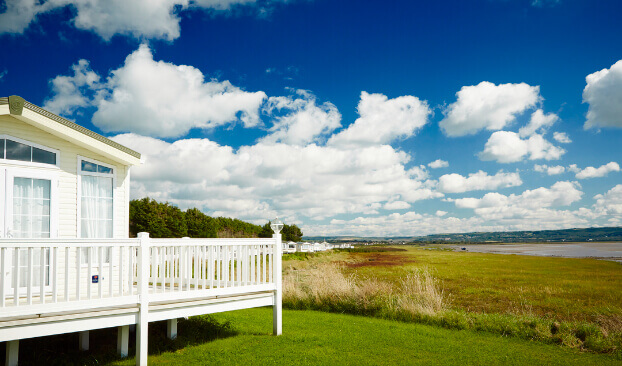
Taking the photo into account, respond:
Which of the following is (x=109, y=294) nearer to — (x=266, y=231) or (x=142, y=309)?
(x=142, y=309)

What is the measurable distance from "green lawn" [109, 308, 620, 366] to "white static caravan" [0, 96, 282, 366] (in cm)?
73

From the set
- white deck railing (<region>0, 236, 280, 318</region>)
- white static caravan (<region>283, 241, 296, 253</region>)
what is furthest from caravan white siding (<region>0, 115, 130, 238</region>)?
white static caravan (<region>283, 241, 296, 253</region>)

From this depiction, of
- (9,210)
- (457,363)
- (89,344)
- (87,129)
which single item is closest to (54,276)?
(9,210)

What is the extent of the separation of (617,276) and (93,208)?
30.2 metres

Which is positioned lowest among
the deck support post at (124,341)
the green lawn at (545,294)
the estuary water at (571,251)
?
the estuary water at (571,251)

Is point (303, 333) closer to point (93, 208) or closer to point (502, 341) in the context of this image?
point (502, 341)

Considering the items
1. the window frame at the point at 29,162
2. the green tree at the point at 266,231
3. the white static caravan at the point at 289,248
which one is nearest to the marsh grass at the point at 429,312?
the window frame at the point at 29,162

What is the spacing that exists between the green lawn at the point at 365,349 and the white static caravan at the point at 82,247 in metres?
0.73

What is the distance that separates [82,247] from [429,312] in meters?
7.83

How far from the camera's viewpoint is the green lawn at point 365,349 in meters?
6.62

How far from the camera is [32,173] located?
23.3 feet

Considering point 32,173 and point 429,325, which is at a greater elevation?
point 32,173

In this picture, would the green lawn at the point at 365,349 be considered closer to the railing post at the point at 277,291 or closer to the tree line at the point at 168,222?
the railing post at the point at 277,291

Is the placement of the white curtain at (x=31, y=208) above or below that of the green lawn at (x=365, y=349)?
above
